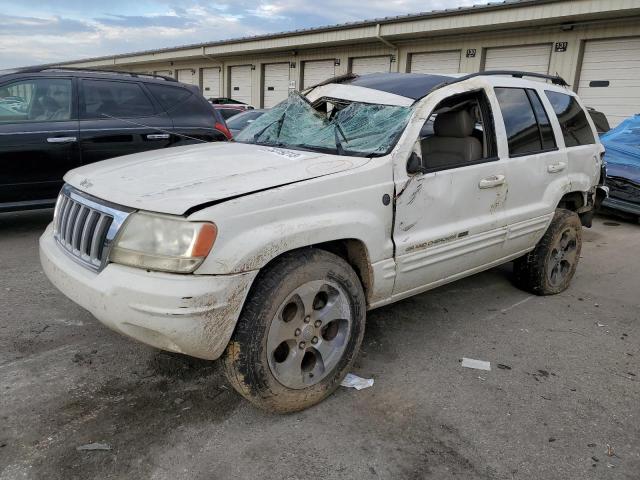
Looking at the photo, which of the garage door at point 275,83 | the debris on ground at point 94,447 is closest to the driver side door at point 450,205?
the debris on ground at point 94,447

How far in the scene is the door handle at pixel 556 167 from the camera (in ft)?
13.2

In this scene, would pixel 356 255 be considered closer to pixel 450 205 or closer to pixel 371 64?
pixel 450 205

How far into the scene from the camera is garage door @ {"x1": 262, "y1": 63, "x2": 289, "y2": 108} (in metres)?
21.5

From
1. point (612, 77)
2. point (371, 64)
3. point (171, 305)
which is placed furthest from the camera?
Result: point (371, 64)

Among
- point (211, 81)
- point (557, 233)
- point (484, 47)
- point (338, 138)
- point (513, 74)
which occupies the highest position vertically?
point (484, 47)

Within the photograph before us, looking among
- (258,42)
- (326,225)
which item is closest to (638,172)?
(326,225)

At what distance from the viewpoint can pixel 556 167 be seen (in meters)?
4.10

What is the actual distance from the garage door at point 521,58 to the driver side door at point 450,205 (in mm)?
11450

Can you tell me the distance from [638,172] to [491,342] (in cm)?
571

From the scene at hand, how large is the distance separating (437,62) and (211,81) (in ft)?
48.0

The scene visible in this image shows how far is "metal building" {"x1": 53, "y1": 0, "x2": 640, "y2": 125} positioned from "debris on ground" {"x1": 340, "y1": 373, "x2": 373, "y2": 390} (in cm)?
1146

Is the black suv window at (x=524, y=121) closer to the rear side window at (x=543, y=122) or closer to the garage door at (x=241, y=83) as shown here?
the rear side window at (x=543, y=122)

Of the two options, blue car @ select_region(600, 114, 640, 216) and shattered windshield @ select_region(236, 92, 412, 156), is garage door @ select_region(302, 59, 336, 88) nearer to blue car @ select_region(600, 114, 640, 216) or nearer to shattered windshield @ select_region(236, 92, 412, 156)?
blue car @ select_region(600, 114, 640, 216)

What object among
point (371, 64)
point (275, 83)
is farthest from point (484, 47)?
point (275, 83)
